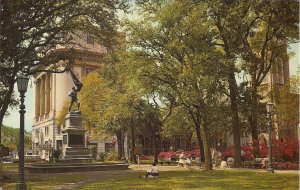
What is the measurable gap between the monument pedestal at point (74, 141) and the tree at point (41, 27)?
22.4 ft

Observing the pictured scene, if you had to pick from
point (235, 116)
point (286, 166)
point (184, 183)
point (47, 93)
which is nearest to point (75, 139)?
point (235, 116)

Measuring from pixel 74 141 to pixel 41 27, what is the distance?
35.6 ft

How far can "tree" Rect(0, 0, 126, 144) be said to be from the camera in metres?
20.7

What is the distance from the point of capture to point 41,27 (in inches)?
1053

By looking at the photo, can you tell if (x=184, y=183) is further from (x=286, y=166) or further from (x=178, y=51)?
(x=286, y=166)

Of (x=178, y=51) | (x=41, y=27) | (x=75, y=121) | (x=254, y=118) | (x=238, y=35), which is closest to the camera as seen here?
(x=41, y=27)

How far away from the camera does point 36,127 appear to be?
102 meters

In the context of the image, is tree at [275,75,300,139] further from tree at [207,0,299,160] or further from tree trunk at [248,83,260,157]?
tree trunk at [248,83,260,157]

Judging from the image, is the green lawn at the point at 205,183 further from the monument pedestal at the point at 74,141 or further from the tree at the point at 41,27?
the monument pedestal at the point at 74,141

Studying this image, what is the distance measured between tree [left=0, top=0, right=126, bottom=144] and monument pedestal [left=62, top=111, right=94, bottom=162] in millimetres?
6832

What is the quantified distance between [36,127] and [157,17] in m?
79.3

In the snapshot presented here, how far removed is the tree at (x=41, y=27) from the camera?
68.0 feet

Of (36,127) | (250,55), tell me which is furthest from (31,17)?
(36,127)

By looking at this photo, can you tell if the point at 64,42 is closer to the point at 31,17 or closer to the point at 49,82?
the point at 31,17
